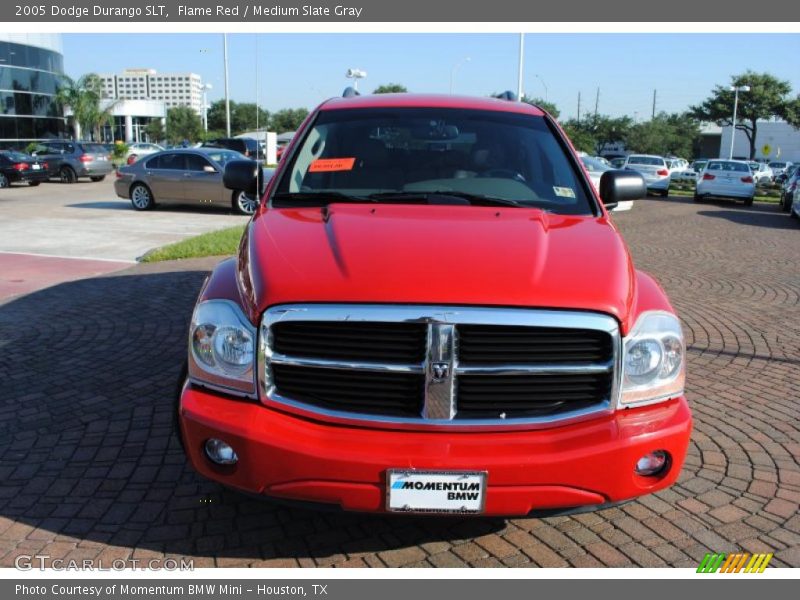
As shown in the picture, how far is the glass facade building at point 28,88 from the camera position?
155ft

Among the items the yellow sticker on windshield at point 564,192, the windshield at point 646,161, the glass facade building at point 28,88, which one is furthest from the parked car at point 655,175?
the glass facade building at point 28,88

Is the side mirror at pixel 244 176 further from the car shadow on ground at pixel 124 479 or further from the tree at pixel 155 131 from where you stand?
the tree at pixel 155 131

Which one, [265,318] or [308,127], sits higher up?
[308,127]

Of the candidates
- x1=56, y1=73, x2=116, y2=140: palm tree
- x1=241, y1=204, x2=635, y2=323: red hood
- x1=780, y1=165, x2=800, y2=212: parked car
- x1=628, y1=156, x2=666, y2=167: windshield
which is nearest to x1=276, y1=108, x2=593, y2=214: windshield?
x1=241, y1=204, x2=635, y2=323: red hood

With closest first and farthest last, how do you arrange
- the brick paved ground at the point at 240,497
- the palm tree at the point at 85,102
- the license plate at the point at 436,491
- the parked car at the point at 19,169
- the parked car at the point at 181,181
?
the license plate at the point at 436,491, the brick paved ground at the point at 240,497, the parked car at the point at 181,181, the parked car at the point at 19,169, the palm tree at the point at 85,102

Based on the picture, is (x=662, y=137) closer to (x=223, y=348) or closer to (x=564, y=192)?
(x=564, y=192)

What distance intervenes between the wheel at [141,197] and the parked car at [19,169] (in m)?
11.9

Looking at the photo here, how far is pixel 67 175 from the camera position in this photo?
2991 centimetres

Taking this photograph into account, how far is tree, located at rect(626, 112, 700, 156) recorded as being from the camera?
70.9m

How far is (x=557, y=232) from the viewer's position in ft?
11.1

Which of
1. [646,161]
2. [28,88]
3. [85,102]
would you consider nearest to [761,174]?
[646,161]

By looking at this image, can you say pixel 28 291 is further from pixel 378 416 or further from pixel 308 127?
pixel 378 416

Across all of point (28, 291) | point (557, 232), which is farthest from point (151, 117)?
point (557, 232)
